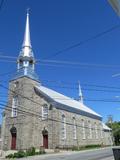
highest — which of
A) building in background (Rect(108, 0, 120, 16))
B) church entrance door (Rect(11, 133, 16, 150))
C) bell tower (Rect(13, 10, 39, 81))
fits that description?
bell tower (Rect(13, 10, 39, 81))

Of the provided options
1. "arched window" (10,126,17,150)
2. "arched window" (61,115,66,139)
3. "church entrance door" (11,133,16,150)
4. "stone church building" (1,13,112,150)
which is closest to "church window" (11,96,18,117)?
"stone church building" (1,13,112,150)

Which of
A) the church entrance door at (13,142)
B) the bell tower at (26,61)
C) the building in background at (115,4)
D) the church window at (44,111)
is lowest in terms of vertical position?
the church entrance door at (13,142)

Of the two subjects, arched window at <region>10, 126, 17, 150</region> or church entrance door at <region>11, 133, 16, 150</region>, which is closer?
church entrance door at <region>11, 133, 16, 150</region>

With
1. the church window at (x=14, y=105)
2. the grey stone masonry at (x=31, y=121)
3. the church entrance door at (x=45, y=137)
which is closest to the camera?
the grey stone masonry at (x=31, y=121)

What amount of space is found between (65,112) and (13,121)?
8892 mm

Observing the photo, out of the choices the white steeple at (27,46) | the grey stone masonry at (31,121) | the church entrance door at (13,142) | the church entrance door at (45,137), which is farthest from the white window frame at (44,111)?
the white steeple at (27,46)

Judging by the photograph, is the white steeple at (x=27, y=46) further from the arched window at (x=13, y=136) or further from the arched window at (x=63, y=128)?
the arched window at (x=13, y=136)

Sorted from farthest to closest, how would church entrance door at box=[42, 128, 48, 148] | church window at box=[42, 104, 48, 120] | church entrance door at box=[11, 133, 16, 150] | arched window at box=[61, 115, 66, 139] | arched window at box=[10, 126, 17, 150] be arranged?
church window at box=[42, 104, 48, 120] → arched window at box=[61, 115, 66, 139] → arched window at box=[10, 126, 17, 150] → church entrance door at box=[11, 133, 16, 150] → church entrance door at box=[42, 128, 48, 148]

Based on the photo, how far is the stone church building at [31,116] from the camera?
120 ft

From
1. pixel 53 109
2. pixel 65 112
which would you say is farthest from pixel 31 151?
pixel 65 112

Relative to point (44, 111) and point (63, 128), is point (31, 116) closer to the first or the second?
point (44, 111)

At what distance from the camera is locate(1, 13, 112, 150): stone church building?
1435 inches

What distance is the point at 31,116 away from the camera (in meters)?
38.0

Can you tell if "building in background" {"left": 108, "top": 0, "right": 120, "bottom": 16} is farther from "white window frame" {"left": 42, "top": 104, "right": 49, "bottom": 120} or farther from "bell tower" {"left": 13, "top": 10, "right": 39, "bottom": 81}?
"bell tower" {"left": 13, "top": 10, "right": 39, "bottom": 81}
